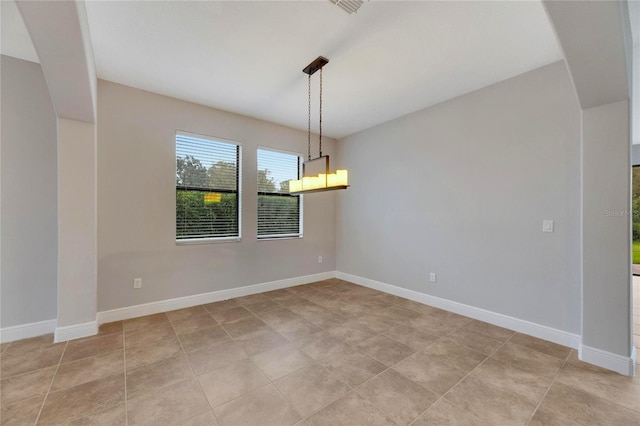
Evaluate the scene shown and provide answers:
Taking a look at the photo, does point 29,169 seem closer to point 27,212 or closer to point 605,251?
point 27,212

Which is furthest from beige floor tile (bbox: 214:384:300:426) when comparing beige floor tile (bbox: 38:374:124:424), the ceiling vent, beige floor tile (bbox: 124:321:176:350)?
the ceiling vent

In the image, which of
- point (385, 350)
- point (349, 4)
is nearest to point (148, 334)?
point (385, 350)

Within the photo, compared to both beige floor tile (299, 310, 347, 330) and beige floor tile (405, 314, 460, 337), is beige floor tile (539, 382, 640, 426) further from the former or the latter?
beige floor tile (299, 310, 347, 330)

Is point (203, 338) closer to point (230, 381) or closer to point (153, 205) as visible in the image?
point (230, 381)

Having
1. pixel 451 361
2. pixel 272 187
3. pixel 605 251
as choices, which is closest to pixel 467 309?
pixel 451 361

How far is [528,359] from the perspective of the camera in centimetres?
234

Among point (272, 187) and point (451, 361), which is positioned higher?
point (272, 187)

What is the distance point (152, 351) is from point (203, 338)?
0.45 metres

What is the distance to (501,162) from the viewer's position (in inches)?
120

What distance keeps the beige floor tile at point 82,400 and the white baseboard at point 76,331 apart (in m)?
0.98

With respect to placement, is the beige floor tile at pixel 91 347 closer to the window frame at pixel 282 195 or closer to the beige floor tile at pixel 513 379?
the window frame at pixel 282 195

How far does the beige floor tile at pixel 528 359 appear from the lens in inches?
85.7

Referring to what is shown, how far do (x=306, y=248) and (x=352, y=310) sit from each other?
1653mm

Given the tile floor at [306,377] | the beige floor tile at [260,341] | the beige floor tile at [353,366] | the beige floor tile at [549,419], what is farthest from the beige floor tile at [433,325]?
the beige floor tile at [260,341]
